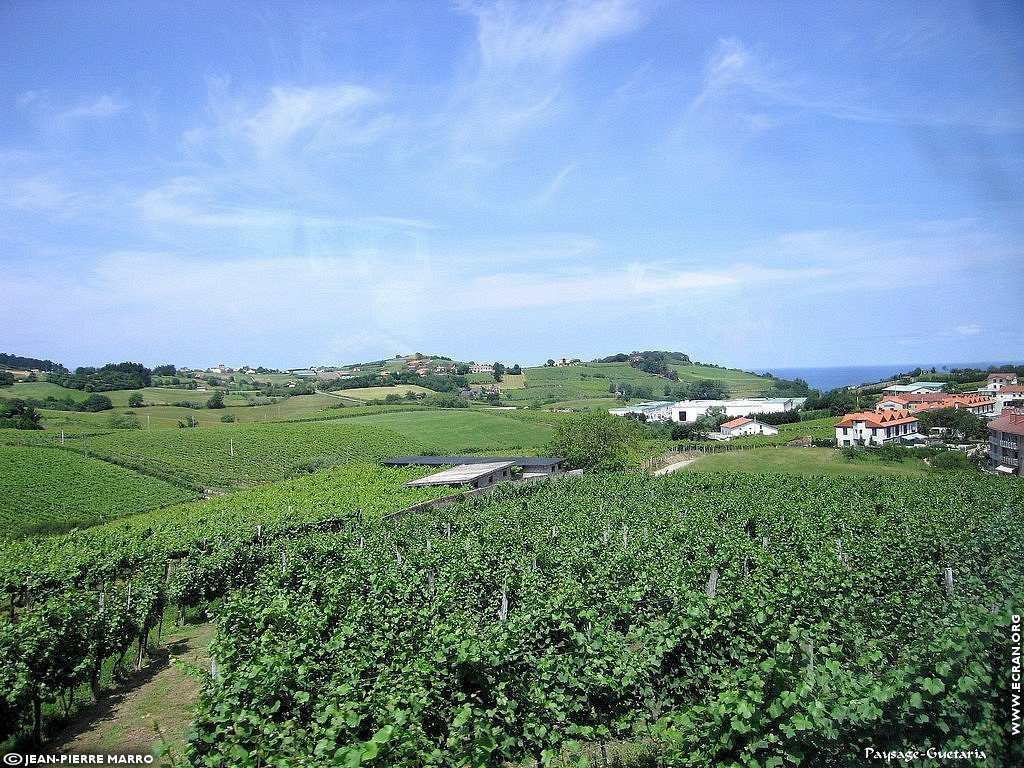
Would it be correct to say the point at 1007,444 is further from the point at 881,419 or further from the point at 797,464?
the point at 881,419

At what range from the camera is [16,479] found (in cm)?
3559

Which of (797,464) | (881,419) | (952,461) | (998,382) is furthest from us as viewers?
(881,419)

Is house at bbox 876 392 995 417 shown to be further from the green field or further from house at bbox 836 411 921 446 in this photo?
the green field

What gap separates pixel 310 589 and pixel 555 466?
3468 centimetres

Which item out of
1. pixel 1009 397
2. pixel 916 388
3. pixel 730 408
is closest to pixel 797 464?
pixel 1009 397

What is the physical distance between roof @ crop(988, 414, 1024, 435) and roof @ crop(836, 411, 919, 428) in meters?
17.2

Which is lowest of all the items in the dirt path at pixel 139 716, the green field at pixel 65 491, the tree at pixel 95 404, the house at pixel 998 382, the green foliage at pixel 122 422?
the green field at pixel 65 491

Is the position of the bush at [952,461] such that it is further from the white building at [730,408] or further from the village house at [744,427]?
the white building at [730,408]

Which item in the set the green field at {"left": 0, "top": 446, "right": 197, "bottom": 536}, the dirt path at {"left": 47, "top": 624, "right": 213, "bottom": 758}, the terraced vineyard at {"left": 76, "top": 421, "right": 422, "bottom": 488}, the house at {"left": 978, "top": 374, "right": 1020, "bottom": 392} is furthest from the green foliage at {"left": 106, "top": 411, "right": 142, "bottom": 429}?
the house at {"left": 978, "top": 374, "right": 1020, "bottom": 392}

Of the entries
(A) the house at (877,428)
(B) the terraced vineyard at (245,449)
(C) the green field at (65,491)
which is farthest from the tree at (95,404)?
(A) the house at (877,428)

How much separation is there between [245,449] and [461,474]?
99.3 feet

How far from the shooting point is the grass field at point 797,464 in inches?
1495

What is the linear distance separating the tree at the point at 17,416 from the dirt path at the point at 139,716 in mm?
58684

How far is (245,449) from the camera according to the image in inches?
2154
